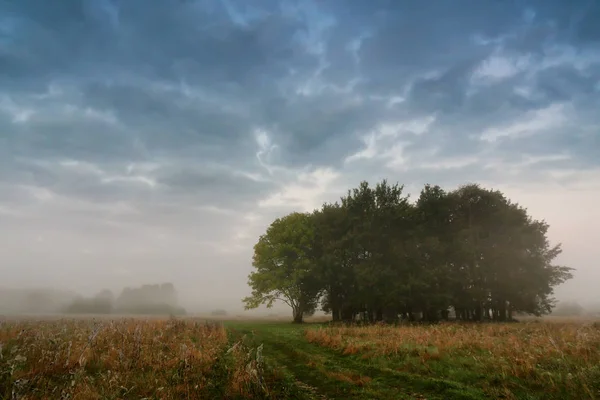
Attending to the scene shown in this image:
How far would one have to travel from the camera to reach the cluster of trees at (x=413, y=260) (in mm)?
42156

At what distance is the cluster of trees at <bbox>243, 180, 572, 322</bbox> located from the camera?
42.2 m

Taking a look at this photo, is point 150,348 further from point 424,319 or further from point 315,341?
point 424,319

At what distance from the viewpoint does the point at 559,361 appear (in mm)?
12016

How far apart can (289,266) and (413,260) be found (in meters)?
17.8

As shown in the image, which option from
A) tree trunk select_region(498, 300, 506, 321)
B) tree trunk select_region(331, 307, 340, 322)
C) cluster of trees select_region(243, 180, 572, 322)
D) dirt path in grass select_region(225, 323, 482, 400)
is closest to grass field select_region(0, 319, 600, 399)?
dirt path in grass select_region(225, 323, 482, 400)

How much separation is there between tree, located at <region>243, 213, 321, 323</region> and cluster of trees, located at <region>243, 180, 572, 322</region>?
0.15 metres

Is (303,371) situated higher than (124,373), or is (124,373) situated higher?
(124,373)

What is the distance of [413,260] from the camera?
4341 cm

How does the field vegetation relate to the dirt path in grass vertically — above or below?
above

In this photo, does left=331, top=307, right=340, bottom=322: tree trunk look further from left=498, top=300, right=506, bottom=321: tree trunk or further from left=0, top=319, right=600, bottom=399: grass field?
left=0, top=319, right=600, bottom=399: grass field

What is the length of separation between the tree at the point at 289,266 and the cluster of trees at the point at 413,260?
0.50ft

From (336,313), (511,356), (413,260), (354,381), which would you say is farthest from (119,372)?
(336,313)

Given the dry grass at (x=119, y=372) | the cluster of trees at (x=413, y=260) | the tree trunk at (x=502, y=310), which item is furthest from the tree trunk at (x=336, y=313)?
the dry grass at (x=119, y=372)

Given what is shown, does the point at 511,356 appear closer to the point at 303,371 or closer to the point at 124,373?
the point at 303,371
